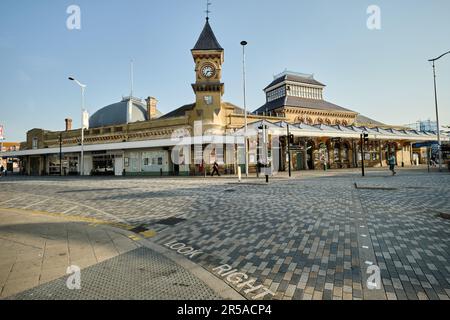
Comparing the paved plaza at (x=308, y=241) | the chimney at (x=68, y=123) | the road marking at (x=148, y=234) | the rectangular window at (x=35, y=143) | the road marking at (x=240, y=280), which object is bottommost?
the road marking at (x=148, y=234)

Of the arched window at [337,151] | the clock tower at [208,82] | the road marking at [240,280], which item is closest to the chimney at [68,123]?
the clock tower at [208,82]

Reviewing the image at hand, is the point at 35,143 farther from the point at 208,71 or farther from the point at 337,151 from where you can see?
the point at 337,151

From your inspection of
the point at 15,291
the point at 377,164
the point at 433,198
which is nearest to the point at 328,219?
the point at 433,198

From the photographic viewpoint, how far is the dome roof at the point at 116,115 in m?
39.7

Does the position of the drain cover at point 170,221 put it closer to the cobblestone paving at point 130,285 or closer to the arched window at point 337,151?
the cobblestone paving at point 130,285

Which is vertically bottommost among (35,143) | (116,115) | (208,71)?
(35,143)

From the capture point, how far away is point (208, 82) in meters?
29.2

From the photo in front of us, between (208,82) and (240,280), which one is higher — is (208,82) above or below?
above

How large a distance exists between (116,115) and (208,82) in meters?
20.9

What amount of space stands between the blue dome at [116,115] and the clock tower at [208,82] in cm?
1644

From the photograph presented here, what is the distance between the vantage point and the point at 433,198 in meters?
8.72

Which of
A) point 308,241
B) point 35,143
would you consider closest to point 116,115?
point 35,143

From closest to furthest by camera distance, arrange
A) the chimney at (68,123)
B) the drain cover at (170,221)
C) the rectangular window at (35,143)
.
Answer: the drain cover at (170,221) < the rectangular window at (35,143) < the chimney at (68,123)
